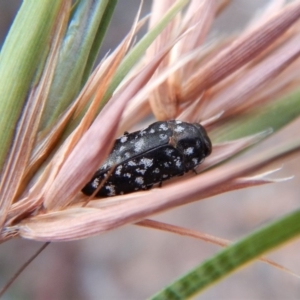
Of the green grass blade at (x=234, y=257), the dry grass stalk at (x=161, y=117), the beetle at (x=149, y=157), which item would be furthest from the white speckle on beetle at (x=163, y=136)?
the green grass blade at (x=234, y=257)

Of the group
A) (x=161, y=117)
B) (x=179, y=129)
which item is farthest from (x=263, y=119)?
(x=179, y=129)

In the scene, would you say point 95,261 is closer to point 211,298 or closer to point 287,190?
point 211,298

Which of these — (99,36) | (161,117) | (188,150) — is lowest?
(188,150)

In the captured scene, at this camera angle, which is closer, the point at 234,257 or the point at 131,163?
the point at 234,257

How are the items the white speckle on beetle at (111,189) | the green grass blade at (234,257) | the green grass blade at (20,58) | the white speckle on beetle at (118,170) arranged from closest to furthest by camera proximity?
the green grass blade at (234,257)
the green grass blade at (20,58)
the white speckle on beetle at (111,189)
the white speckle on beetle at (118,170)

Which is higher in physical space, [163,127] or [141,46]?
[141,46]

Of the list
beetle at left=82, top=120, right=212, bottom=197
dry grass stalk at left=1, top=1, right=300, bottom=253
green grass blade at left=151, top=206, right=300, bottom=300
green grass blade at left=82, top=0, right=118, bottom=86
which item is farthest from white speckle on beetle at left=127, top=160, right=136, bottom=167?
green grass blade at left=151, top=206, right=300, bottom=300

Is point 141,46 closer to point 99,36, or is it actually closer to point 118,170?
point 99,36

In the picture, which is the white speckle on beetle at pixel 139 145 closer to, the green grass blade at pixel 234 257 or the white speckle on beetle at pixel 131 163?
the white speckle on beetle at pixel 131 163

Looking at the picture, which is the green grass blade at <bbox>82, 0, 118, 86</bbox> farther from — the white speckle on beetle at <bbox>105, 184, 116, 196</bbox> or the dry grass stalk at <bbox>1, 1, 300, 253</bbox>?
the white speckle on beetle at <bbox>105, 184, 116, 196</bbox>
